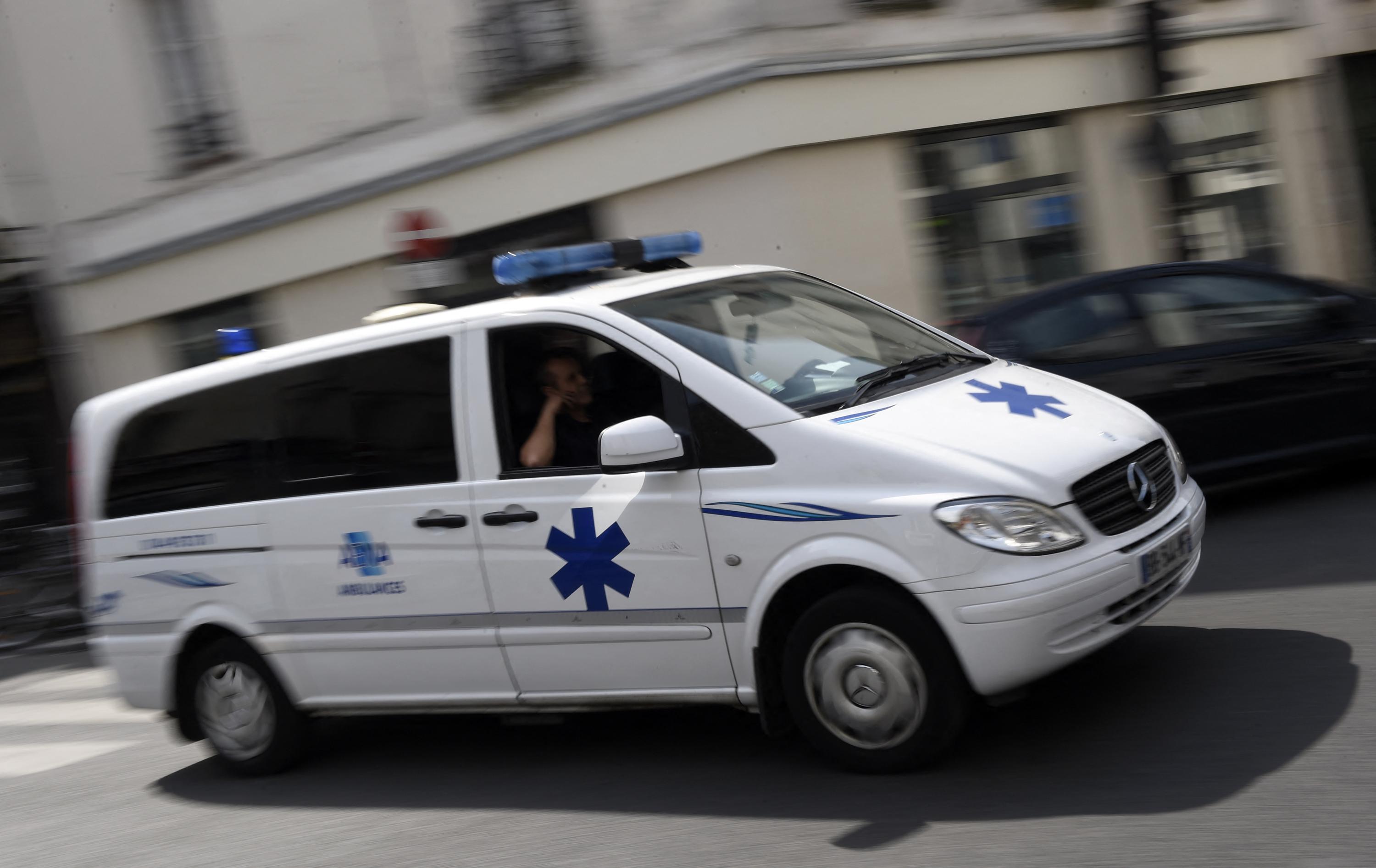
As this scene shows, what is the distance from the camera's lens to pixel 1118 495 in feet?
15.6

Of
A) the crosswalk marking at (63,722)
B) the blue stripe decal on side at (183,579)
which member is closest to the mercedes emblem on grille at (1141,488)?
the blue stripe decal on side at (183,579)

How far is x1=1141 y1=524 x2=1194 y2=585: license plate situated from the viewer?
186 inches

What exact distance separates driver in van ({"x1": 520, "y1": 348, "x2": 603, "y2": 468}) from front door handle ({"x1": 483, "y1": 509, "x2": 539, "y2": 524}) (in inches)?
6.9

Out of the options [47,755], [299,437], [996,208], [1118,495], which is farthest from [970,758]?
[996,208]

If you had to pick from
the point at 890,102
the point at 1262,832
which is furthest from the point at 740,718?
the point at 890,102

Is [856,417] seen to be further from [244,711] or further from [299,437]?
[244,711]

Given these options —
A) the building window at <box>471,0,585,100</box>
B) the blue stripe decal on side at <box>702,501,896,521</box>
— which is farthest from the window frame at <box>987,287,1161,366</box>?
the building window at <box>471,0,585,100</box>

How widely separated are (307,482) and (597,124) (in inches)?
336

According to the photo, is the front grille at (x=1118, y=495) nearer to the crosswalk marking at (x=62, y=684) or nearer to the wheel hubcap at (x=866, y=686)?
the wheel hubcap at (x=866, y=686)

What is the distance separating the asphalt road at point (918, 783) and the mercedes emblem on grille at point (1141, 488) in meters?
0.68

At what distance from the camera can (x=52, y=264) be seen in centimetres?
1716

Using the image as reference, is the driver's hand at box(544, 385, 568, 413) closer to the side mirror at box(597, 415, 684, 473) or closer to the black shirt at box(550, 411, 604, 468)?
the black shirt at box(550, 411, 604, 468)

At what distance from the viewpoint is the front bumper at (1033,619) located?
4422mm

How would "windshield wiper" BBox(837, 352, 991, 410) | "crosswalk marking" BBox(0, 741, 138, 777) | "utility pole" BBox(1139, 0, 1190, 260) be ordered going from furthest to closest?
"utility pole" BBox(1139, 0, 1190, 260)
"crosswalk marking" BBox(0, 741, 138, 777)
"windshield wiper" BBox(837, 352, 991, 410)
